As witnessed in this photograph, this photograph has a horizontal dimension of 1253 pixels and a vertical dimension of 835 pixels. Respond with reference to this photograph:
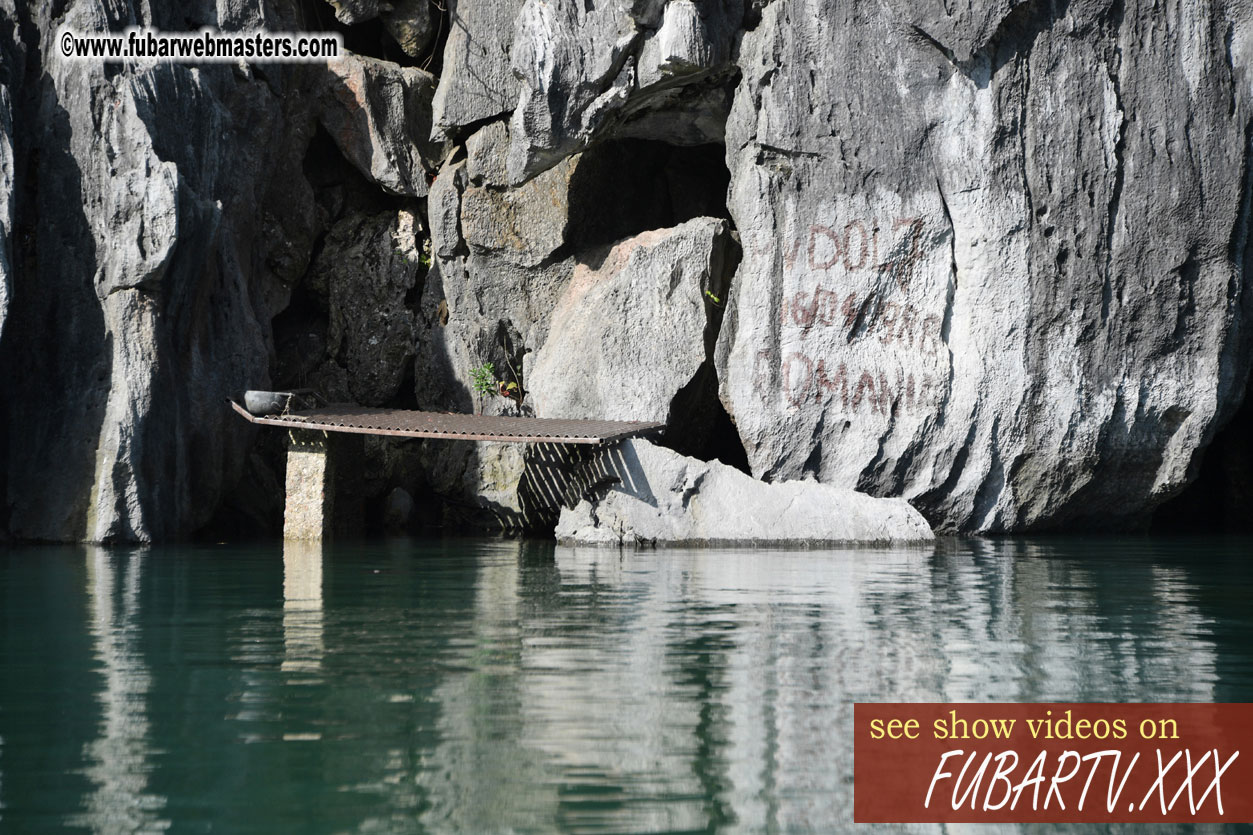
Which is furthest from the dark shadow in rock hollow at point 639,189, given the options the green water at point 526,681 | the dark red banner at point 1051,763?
the dark red banner at point 1051,763

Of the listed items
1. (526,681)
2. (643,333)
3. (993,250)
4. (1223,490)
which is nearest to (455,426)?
(643,333)

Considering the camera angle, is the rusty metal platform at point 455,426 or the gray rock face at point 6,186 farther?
the rusty metal platform at point 455,426

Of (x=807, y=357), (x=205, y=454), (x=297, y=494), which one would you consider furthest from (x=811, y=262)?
(x=205, y=454)

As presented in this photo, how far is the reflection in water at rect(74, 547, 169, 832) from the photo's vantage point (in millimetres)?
3762

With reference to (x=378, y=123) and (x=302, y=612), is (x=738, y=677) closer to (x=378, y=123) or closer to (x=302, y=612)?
(x=302, y=612)

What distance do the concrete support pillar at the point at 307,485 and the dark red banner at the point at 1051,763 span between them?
11512mm

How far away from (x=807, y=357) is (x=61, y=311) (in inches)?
375

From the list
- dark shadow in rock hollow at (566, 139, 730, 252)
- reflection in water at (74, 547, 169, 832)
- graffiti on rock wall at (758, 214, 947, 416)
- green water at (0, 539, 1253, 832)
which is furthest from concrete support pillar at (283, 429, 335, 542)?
reflection in water at (74, 547, 169, 832)

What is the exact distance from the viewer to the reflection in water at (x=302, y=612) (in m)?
6.22

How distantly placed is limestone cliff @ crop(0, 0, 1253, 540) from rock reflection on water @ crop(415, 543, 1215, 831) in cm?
614

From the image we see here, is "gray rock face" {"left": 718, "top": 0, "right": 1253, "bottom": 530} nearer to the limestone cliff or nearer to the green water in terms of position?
the limestone cliff

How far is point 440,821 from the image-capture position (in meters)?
3.70

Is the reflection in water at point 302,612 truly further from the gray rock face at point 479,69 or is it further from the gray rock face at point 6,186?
the gray rock face at point 479,69

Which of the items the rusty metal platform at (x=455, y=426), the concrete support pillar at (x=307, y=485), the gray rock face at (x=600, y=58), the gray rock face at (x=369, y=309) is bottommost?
the concrete support pillar at (x=307, y=485)
